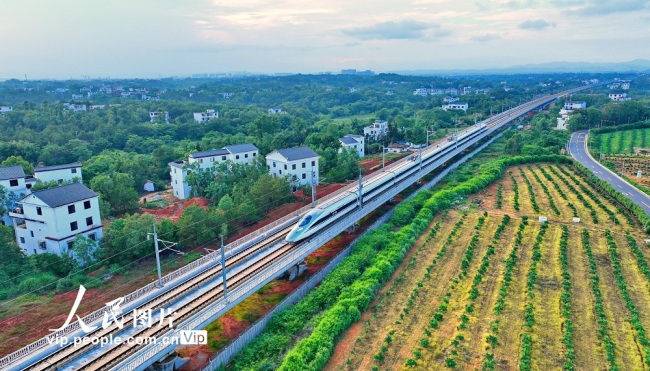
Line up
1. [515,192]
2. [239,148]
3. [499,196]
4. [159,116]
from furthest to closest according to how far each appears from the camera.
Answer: [159,116], [239,148], [515,192], [499,196]

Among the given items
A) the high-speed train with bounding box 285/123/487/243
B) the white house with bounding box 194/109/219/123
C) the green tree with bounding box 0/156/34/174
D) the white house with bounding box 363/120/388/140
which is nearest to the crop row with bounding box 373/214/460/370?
the high-speed train with bounding box 285/123/487/243

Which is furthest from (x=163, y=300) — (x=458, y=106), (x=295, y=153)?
(x=458, y=106)

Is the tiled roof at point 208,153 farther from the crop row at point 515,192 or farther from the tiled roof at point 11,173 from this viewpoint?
the crop row at point 515,192

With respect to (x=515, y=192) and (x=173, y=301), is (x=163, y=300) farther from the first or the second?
(x=515, y=192)

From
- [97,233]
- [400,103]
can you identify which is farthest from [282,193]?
[400,103]

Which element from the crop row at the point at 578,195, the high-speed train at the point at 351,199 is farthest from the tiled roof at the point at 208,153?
the crop row at the point at 578,195

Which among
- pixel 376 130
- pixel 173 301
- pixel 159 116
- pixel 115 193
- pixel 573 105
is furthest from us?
pixel 159 116
